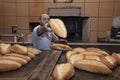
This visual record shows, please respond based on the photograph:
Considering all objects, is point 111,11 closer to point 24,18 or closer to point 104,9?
point 104,9

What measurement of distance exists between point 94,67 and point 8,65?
340 millimetres

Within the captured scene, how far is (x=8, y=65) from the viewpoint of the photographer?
85cm

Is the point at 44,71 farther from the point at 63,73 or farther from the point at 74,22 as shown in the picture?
the point at 74,22

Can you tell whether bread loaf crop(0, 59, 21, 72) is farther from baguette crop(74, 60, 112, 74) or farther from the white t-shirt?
the white t-shirt

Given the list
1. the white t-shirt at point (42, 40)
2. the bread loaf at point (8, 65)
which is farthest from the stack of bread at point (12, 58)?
the white t-shirt at point (42, 40)

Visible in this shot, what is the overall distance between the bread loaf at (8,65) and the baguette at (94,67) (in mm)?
260

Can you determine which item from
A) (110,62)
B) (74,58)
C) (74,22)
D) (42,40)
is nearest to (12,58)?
(74,58)

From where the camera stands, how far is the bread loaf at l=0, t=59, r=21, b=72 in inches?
32.7

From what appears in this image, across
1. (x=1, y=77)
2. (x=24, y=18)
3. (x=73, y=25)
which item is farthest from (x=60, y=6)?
(x=1, y=77)

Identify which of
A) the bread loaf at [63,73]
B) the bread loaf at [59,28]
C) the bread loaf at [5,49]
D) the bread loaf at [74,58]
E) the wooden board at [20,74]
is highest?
the bread loaf at [59,28]

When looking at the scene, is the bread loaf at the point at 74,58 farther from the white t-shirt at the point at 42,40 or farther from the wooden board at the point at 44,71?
the white t-shirt at the point at 42,40

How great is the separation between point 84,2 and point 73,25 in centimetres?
39

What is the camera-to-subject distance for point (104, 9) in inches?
130

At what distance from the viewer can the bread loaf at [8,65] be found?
83 centimetres
